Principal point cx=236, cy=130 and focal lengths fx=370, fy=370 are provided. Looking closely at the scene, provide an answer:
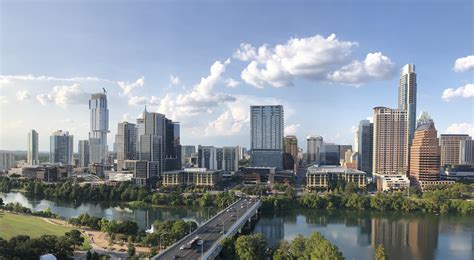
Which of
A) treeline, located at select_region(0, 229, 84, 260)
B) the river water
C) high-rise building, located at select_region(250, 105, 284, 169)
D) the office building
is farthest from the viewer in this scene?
the office building

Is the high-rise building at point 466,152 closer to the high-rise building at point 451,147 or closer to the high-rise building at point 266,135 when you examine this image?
the high-rise building at point 451,147

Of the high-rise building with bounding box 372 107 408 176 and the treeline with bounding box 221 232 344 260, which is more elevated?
the high-rise building with bounding box 372 107 408 176

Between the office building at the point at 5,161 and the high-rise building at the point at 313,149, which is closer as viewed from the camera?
the office building at the point at 5,161

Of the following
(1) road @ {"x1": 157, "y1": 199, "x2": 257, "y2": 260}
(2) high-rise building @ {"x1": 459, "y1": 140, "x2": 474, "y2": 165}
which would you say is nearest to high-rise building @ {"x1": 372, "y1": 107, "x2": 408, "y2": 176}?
(2) high-rise building @ {"x1": 459, "y1": 140, "x2": 474, "y2": 165}

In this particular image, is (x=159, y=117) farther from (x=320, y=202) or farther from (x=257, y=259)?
(x=257, y=259)

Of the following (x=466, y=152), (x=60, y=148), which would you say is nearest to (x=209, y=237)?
(x=466, y=152)

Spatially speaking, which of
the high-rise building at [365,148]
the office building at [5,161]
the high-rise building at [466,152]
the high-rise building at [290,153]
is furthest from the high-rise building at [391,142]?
the office building at [5,161]

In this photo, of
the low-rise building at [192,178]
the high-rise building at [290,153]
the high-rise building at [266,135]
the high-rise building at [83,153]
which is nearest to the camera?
the low-rise building at [192,178]

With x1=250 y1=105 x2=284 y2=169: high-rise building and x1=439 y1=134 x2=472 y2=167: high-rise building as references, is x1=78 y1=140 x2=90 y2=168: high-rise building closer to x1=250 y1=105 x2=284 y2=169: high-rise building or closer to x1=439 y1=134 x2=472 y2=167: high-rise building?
x1=250 y1=105 x2=284 y2=169: high-rise building

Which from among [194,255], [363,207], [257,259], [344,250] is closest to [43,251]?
[194,255]
